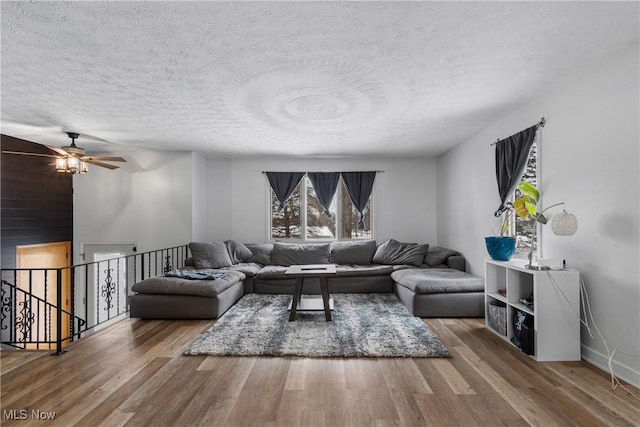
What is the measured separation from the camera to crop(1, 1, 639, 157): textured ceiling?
6.39 ft

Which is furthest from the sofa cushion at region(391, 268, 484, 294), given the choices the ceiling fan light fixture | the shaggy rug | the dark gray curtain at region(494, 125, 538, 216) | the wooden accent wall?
→ the wooden accent wall

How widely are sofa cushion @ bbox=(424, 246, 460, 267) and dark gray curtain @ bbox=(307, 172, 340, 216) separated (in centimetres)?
202

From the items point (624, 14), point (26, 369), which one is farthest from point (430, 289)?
point (26, 369)

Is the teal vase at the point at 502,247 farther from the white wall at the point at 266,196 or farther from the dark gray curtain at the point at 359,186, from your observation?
the dark gray curtain at the point at 359,186

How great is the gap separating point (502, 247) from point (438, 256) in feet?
6.36

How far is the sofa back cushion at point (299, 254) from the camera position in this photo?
19.2 ft

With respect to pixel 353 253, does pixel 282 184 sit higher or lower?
higher

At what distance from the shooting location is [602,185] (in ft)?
8.50

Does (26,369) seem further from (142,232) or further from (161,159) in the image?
(161,159)

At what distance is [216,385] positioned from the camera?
2.43m

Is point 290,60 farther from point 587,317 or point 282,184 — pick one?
point 282,184

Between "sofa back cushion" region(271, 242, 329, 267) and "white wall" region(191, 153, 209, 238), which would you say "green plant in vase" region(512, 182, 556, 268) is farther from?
"white wall" region(191, 153, 209, 238)

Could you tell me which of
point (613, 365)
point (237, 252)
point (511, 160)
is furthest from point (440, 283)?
point (237, 252)

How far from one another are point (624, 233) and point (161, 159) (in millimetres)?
6168
